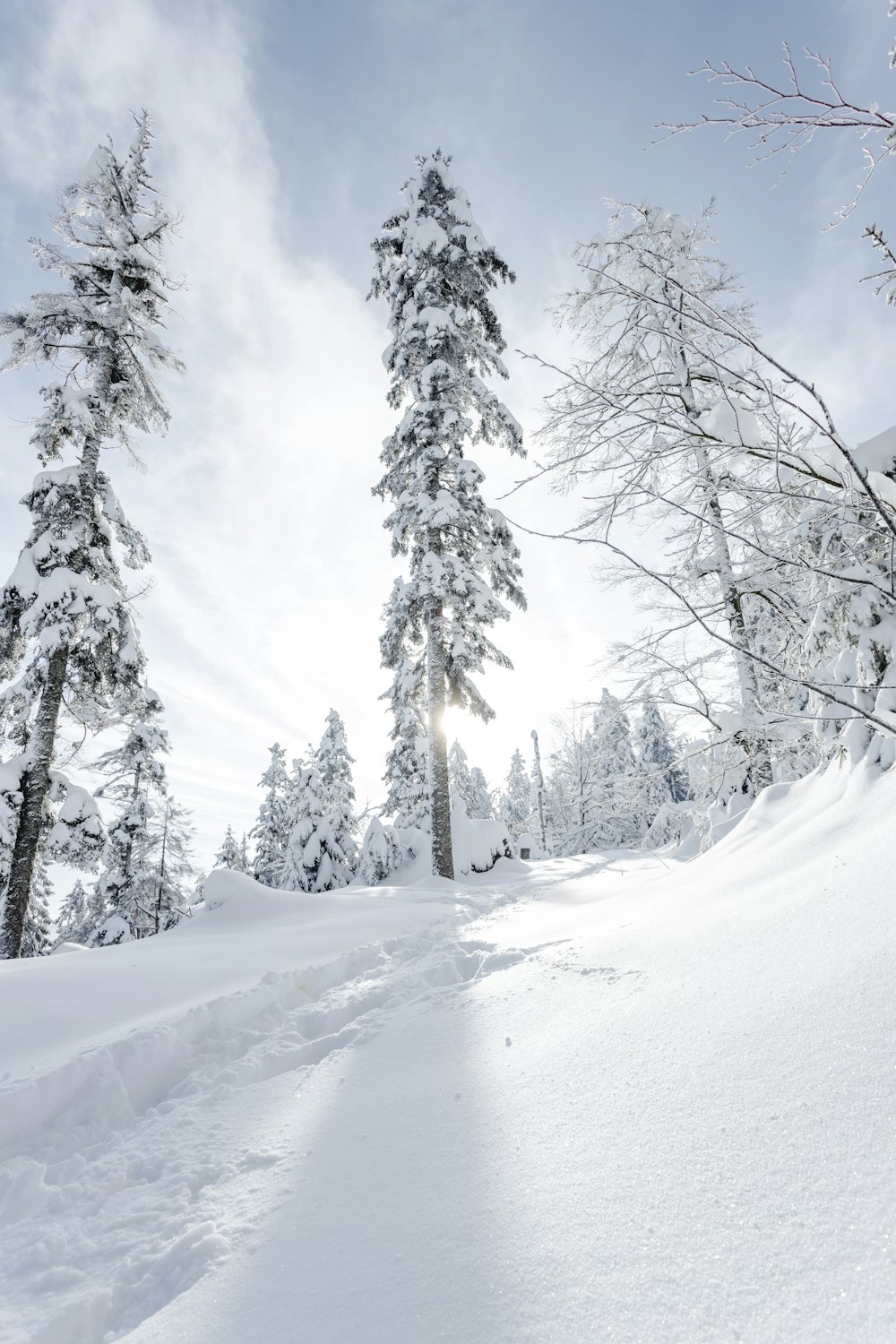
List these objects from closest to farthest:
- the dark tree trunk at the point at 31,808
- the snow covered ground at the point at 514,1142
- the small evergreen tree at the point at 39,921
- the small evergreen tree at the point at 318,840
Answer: the snow covered ground at the point at 514,1142 → the dark tree trunk at the point at 31,808 → the small evergreen tree at the point at 318,840 → the small evergreen tree at the point at 39,921

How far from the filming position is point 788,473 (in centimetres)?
231

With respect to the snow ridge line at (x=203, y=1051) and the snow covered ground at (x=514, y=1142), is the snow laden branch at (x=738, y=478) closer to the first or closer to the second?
the snow covered ground at (x=514, y=1142)

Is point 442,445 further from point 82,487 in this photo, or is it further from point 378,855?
point 378,855

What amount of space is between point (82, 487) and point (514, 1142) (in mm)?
11120

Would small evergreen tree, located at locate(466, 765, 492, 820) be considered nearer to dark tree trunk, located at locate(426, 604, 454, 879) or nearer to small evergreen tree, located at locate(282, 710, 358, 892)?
small evergreen tree, located at locate(282, 710, 358, 892)

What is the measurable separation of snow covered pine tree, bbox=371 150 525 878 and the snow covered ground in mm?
7731

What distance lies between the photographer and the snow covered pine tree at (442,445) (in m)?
10.8

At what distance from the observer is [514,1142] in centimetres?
145

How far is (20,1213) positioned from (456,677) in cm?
984

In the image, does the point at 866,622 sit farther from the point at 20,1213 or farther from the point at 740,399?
the point at 20,1213

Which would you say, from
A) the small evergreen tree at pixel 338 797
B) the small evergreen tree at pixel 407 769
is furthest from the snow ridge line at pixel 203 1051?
the small evergreen tree at pixel 338 797

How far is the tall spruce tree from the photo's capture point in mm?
8758

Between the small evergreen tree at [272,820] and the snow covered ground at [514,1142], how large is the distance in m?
23.8

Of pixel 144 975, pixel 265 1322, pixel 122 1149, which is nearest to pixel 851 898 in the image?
pixel 265 1322
